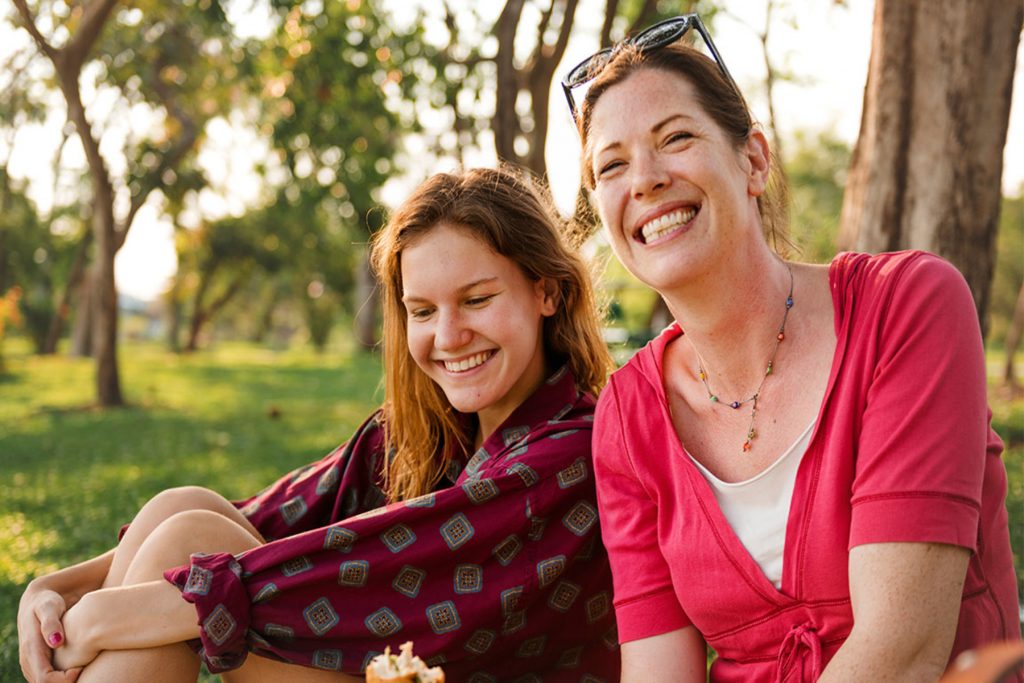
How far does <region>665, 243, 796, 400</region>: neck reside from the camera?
7.22ft

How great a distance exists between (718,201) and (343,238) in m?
37.9

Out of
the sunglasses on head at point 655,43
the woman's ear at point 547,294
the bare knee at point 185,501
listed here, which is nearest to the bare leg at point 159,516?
the bare knee at point 185,501

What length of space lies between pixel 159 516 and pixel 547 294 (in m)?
1.36

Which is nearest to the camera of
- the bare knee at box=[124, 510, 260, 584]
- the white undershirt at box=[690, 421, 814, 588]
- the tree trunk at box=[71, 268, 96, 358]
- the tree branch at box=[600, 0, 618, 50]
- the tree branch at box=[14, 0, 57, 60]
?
the white undershirt at box=[690, 421, 814, 588]

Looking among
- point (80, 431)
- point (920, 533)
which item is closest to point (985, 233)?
point (920, 533)

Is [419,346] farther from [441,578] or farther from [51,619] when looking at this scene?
[51,619]

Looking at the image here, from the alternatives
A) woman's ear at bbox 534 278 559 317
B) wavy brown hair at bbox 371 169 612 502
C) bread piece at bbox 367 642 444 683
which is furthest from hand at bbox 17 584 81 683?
woman's ear at bbox 534 278 559 317

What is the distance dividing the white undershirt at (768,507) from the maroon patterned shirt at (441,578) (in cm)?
56

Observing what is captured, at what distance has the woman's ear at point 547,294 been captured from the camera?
304cm

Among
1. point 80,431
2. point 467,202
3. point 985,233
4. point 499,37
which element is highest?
point 499,37

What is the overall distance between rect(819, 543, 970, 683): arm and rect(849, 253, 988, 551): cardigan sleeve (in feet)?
0.11

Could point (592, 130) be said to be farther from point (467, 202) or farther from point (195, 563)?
point (195, 563)

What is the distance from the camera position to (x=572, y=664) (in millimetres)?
2881

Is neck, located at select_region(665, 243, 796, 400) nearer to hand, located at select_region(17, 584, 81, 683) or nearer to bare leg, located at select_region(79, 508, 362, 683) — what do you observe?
bare leg, located at select_region(79, 508, 362, 683)
